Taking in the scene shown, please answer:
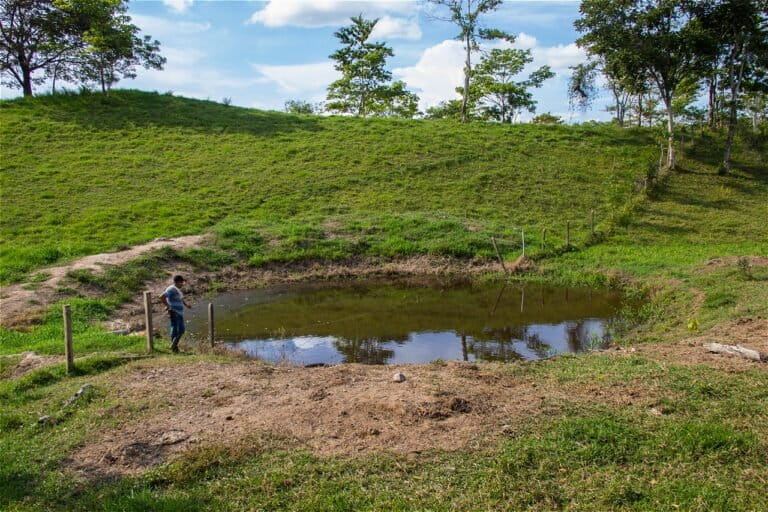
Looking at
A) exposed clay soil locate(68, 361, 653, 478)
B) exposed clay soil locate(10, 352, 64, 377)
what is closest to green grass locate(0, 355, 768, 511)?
exposed clay soil locate(68, 361, 653, 478)

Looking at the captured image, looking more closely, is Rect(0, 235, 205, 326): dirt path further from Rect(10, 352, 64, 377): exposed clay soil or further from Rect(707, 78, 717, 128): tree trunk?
Rect(707, 78, 717, 128): tree trunk

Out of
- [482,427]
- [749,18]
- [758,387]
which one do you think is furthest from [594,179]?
[482,427]

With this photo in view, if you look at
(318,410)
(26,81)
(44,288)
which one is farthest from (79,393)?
(26,81)

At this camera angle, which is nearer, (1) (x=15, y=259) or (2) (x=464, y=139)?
(1) (x=15, y=259)

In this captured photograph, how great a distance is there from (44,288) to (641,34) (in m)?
30.6

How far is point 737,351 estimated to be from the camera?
991 centimetres

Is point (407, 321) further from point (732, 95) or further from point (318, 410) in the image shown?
point (732, 95)

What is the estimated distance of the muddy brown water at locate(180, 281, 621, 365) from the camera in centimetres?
1355

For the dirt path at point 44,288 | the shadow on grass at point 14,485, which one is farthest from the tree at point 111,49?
the shadow on grass at point 14,485

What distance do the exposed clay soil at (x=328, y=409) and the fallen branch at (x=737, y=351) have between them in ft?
9.10

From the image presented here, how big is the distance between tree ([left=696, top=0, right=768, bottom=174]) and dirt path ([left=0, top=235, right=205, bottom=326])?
29.7 meters

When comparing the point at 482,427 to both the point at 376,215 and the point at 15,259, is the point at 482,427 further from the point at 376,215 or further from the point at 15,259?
the point at 376,215

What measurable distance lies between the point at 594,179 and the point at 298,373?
27.0 m

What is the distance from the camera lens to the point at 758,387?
8.27 meters
